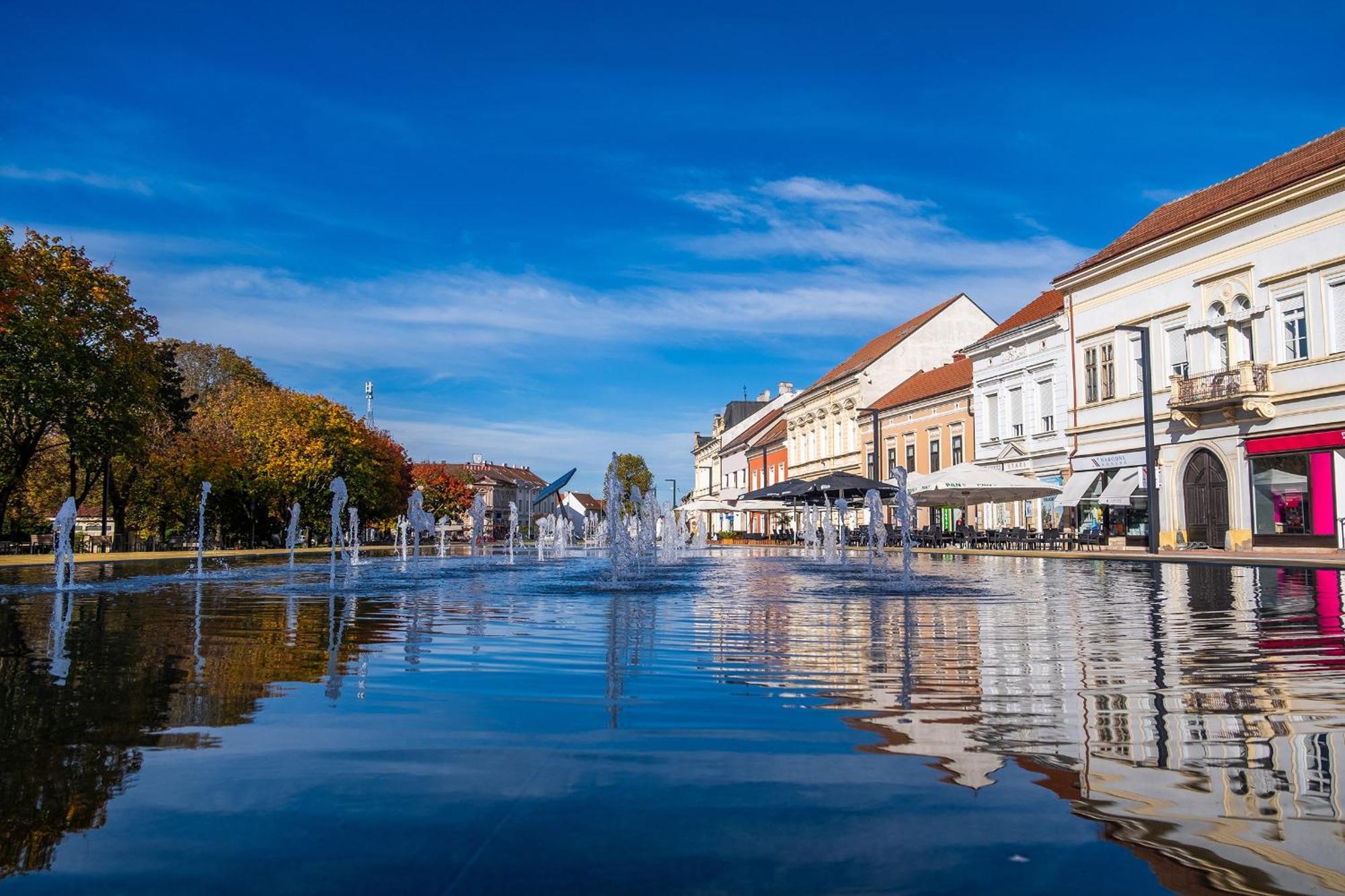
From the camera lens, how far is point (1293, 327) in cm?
2761

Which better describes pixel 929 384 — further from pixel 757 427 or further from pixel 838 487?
pixel 757 427

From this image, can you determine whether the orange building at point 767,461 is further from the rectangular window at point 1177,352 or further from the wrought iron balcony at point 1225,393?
the wrought iron balcony at point 1225,393

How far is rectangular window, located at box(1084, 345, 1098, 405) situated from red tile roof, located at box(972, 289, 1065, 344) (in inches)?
140

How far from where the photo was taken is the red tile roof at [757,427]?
282ft

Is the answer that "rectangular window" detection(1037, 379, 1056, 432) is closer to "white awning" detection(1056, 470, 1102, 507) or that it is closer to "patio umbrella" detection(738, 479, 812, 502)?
"white awning" detection(1056, 470, 1102, 507)

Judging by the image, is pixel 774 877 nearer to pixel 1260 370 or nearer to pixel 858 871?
pixel 858 871

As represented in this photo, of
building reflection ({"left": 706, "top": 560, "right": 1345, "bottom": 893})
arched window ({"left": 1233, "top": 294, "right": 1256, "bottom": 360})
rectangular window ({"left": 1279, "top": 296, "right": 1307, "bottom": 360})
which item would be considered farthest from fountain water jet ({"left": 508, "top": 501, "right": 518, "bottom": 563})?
building reflection ({"left": 706, "top": 560, "right": 1345, "bottom": 893})

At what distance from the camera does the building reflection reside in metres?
3.21

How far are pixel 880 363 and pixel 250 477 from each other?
32598 mm

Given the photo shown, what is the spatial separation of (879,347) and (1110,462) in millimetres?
27490

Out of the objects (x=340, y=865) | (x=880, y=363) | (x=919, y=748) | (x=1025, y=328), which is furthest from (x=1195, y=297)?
(x=340, y=865)

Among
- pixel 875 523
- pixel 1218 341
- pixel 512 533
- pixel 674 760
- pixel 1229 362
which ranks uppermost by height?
pixel 1218 341

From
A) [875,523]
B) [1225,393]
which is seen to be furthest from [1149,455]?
[875,523]

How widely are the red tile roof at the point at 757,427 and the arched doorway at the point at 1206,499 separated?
52214 millimetres
